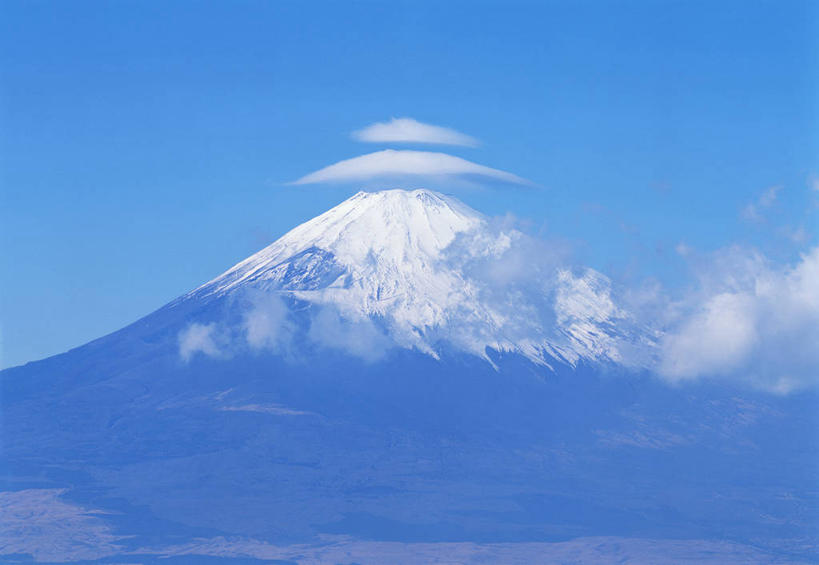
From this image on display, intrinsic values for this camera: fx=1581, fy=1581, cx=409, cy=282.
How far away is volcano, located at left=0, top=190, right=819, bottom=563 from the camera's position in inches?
4889

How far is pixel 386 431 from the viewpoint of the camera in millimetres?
144500

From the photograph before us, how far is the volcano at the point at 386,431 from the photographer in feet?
407

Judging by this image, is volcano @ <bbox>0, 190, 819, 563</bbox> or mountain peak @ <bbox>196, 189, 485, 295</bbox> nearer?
volcano @ <bbox>0, 190, 819, 563</bbox>

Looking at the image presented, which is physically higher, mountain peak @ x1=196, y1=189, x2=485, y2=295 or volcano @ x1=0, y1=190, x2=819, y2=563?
mountain peak @ x1=196, y1=189, x2=485, y2=295

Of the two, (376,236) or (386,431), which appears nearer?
(386,431)

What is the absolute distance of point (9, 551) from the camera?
121 meters

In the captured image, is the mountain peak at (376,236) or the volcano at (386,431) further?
the mountain peak at (376,236)

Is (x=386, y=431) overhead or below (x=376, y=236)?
below

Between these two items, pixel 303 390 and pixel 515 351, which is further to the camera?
pixel 515 351

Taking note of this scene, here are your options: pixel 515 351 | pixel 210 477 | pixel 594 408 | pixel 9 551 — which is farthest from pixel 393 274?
pixel 9 551

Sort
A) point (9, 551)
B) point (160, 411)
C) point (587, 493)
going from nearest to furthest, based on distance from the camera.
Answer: point (9, 551) → point (587, 493) → point (160, 411)

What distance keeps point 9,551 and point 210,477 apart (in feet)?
65.6

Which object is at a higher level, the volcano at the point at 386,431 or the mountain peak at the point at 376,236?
the mountain peak at the point at 376,236

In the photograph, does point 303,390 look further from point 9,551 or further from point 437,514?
point 9,551
